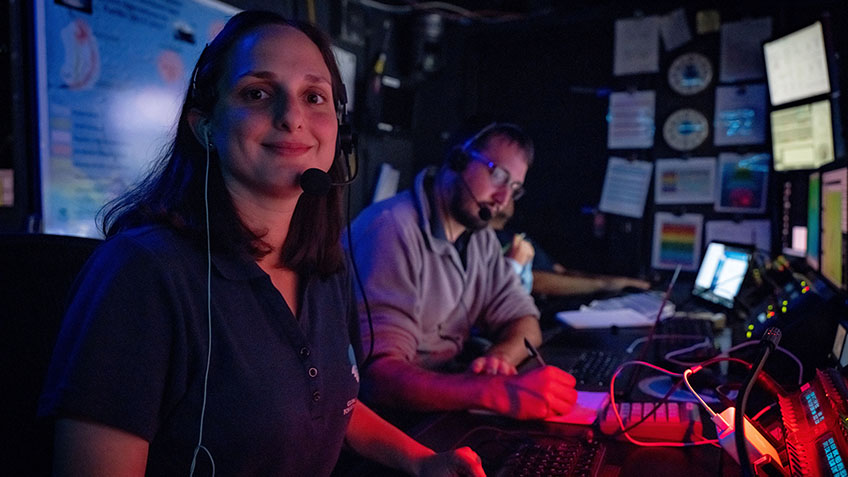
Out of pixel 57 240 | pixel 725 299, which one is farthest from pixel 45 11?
pixel 725 299

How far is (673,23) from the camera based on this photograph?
2.92 m

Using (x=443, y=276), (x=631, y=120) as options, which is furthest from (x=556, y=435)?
(x=631, y=120)

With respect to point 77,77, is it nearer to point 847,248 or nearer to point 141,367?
point 141,367

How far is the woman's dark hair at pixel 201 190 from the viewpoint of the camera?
2.91ft

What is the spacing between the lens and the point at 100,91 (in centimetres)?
170

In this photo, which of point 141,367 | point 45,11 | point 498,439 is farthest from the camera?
point 45,11

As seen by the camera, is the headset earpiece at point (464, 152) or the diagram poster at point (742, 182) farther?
the diagram poster at point (742, 182)

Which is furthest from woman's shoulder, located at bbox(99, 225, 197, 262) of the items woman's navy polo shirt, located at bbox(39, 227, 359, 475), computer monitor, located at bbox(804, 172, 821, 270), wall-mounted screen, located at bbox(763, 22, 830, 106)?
wall-mounted screen, located at bbox(763, 22, 830, 106)

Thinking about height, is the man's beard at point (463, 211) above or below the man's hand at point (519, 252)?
above

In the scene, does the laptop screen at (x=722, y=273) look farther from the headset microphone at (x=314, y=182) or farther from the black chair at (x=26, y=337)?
the black chair at (x=26, y=337)

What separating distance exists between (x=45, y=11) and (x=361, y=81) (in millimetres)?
1564

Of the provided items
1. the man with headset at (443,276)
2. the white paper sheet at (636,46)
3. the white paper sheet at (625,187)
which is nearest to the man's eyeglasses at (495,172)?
the man with headset at (443,276)

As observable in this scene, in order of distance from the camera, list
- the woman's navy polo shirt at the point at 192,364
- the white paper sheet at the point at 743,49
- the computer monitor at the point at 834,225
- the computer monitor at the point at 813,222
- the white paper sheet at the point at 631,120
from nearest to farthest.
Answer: the woman's navy polo shirt at the point at 192,364 → the computer monitor at the point at 834,225 → the computer monitor at the point at 813,222 → the white paper sheet at the point at 743,49 → the white paper sheet at the point at 631,120

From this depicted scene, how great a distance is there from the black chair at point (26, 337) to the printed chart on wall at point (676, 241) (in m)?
2.71
